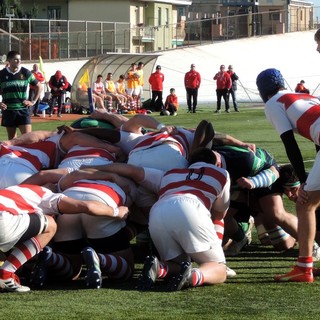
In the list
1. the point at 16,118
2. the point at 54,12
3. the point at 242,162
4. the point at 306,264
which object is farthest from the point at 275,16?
the point at 306,264

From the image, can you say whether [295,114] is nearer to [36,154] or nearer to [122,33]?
[36,154]

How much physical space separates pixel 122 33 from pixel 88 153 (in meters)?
45.0

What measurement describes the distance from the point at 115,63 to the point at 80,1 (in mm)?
27633

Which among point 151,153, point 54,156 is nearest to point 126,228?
point 151,153

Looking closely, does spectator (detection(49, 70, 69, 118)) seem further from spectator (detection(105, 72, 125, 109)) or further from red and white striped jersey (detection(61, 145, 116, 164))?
red and white striped jersey (detection(61, 145, 116, 164))

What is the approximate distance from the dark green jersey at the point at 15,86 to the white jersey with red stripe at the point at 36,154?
6633 millimetres

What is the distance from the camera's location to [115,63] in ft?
130

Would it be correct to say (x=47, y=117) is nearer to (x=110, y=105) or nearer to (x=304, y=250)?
(x=110, y=105)

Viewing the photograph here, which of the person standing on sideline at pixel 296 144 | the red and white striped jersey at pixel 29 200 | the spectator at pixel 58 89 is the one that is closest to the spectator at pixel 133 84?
the spectator at pixel 58 89

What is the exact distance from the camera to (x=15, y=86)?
50.2ft

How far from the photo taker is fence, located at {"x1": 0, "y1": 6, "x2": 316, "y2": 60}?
44844mm

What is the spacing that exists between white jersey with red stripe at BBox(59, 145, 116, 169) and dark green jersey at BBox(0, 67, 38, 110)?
712 cm

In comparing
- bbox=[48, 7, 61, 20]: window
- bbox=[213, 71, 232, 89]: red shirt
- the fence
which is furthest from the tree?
bbox=[213, 71, 232, 89]: red shirt

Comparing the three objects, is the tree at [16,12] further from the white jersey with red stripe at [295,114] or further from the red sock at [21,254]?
the red sock at [21,254]
